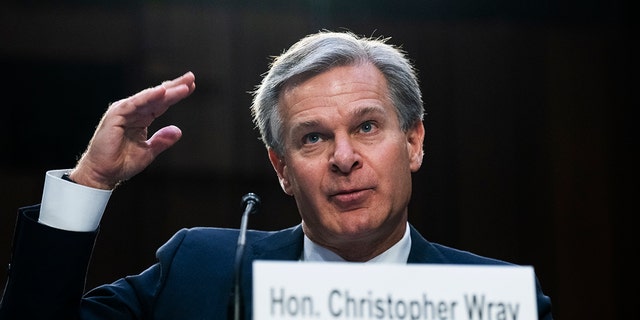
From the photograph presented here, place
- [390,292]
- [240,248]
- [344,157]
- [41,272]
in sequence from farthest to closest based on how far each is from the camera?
1. [344,157]
2. [41,272]
3. [240,248]
4. [390,292]

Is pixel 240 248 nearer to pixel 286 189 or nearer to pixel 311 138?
pixel 311 138

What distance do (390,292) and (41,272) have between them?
0.74 meters

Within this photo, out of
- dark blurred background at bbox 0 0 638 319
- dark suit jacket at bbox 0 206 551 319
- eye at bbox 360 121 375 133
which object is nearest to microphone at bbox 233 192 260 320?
dark suit jacket at bbox 0 206 551 319

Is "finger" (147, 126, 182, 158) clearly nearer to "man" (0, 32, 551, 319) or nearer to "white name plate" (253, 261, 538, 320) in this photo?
"man" (0, 32, 551, 319)

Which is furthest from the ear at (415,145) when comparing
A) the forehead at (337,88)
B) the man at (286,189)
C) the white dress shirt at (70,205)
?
the white dress shirt at (70,205)

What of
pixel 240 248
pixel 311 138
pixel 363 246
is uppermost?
pixel 311 138

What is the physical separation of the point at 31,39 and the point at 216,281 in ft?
8.64

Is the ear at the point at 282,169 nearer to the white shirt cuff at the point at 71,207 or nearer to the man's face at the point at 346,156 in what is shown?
the man's face at the point at 346,156

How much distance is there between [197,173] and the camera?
424 centimetres

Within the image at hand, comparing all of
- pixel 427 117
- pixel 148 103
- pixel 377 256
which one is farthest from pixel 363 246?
pixel 427 117

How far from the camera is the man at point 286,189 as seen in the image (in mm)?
1658

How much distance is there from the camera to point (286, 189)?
201cm

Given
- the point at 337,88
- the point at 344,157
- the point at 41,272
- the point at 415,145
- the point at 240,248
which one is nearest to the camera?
the point at 240,248

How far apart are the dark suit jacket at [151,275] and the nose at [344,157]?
Result: 0.27 metres
